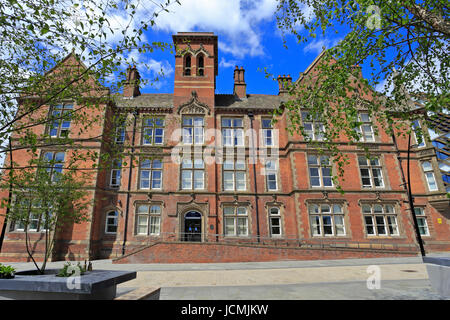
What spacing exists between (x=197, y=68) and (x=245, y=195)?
46.3 feet

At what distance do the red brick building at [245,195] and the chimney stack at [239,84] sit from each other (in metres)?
3.84

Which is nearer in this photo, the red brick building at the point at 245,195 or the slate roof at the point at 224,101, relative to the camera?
the red brick building at the point at 245,195

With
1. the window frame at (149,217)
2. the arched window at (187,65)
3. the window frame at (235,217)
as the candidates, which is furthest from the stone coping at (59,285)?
the arched window at (187,65)

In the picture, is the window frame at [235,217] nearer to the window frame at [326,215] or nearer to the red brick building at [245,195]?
the red brick building at [245,195]

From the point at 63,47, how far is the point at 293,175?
1830cm

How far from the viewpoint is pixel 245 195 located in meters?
21.2

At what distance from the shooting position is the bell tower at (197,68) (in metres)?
24.1

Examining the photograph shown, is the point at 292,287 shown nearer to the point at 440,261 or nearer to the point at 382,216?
the point at 440,261

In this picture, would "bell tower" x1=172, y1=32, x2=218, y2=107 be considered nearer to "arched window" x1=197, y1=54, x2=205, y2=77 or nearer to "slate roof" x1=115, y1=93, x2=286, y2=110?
"arched window" x1=197, y1=54, x2=205, y2=77

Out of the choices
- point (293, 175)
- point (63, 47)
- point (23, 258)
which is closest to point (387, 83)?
point (63, 47)

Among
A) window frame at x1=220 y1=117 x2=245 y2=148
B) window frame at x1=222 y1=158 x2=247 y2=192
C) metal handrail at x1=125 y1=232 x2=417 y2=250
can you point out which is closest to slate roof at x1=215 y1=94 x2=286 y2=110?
window frame at x1=220 y1=117 x2=245 y2=148

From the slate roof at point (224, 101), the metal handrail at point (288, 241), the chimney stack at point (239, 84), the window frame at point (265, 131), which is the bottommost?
the metal handrail at point (288, 241)

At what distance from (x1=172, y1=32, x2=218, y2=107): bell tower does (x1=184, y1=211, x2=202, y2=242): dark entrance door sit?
34.9 feet
